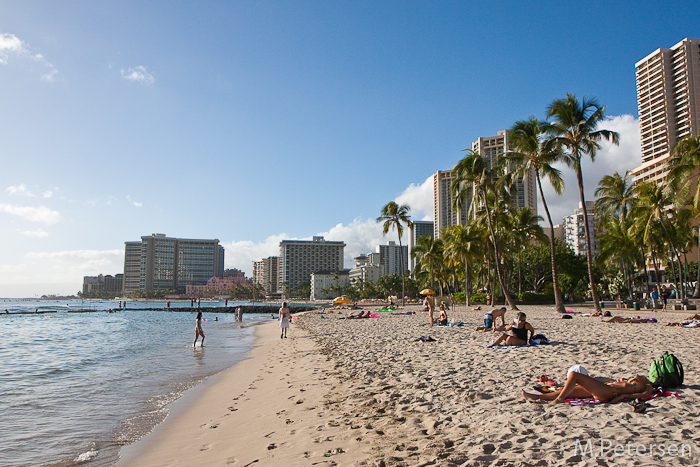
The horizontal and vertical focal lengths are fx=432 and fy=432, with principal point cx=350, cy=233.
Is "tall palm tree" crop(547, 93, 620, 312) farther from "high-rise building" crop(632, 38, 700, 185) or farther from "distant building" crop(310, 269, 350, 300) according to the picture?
"distant building" crop(310, 269, 350, 300)

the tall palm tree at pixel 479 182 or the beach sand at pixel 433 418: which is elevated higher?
the tall palm tree at pixel 479 182

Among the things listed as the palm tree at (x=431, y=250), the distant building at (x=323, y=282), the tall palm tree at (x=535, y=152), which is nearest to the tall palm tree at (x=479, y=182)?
the tall palm tree at (x=535, y=152)

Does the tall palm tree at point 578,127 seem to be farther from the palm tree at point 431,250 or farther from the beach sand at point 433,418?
the palm tree at point 431,250

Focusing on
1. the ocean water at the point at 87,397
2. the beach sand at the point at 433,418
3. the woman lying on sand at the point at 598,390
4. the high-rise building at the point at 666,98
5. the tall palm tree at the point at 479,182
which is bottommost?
the ocean water at the point at 87,397

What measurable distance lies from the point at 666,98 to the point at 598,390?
423 feet

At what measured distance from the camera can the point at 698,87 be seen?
326ft

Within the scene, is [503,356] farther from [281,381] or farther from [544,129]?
[544,129]

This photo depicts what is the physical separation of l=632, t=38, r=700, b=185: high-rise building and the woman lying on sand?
106022 mm

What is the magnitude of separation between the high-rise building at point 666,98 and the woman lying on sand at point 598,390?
10602 cm

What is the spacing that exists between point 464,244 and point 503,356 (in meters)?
32.3

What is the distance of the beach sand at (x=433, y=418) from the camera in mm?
3967

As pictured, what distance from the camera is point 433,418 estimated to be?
5.29 m

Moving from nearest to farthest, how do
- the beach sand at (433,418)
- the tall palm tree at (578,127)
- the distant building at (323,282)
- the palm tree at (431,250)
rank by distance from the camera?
the beach sand at (433,418), the tall palm tree at (578,127), the palm tree at (431,250), the distant building at (323,282)

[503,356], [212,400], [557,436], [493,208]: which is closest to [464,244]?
[493,208]
